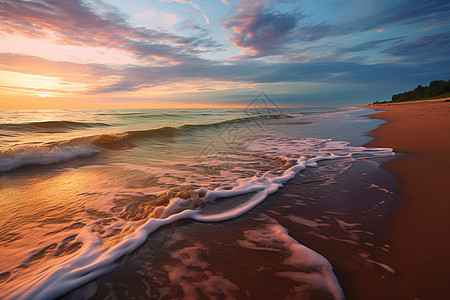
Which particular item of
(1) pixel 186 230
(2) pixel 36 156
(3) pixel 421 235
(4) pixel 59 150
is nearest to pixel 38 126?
(4) pixel 59 150

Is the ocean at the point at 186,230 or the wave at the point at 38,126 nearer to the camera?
the ocean at the point at 186,230

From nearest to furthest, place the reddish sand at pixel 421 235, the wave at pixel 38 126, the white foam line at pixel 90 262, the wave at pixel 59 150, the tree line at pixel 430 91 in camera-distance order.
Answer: the reddish sand at pixel 421 235 → the white foam line at pixel 90 262 → the wave at pixel 59 150 → the wave at pixel 38 126 → the tree line at pixel 430 91

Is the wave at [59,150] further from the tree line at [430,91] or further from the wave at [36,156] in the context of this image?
the tree line at [430,91]

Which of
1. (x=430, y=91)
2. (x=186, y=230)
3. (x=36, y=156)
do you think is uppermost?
(x=430, y=91)

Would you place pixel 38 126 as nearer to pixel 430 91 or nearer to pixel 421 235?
pixel 421 235

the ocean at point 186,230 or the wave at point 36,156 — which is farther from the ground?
the wave at point 36,156

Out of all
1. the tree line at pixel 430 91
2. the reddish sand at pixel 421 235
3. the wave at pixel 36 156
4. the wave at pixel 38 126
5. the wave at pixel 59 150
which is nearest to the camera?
the reddish sand at pixel 421 235

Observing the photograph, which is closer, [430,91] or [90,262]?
[90,262]

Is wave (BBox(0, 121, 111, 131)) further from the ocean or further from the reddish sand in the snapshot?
the reddish sand

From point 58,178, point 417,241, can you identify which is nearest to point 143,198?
point 58,178

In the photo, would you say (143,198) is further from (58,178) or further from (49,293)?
(58,178)

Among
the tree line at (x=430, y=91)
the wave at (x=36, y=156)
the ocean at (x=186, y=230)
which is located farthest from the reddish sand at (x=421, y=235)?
the tree line at (x=430, y=91)

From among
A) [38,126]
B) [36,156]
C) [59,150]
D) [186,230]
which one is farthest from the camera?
[38,126]

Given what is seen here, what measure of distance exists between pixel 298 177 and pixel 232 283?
299 centimetres
